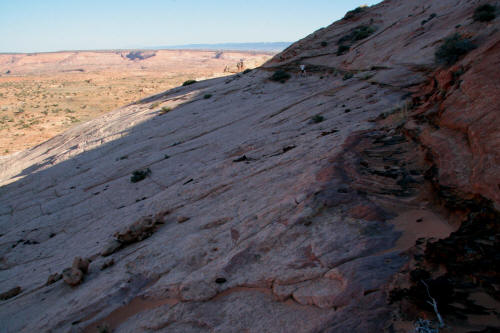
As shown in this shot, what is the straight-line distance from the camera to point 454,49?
8.50m

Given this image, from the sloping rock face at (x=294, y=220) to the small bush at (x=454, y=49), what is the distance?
0.35 metres

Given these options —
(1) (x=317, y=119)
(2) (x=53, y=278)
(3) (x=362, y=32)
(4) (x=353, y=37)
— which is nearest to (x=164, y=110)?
(1) (x=317, y=119)

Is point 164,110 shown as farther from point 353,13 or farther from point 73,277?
point 353,13

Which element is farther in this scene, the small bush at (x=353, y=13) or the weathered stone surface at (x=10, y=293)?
A: the small bush at (x=353, y=13)

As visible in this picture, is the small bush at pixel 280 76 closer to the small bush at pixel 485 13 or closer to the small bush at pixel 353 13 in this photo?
the small bush at pixel 353 13

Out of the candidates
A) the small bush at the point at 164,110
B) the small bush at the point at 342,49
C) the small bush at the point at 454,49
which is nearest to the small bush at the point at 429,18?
the small bush at the point at 342,49

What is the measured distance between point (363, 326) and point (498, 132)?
3500mm

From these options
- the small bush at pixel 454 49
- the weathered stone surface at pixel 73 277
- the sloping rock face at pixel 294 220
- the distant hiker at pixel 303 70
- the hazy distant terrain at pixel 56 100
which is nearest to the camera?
the sloping rock face at pixel 294 220

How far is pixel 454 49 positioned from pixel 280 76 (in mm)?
11252

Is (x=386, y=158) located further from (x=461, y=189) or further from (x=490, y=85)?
(x=490, y=85)

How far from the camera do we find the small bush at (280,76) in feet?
61.6

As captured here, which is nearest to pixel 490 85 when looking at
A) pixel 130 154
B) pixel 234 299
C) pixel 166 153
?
pixel 234 299

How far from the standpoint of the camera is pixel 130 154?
45.5 feet

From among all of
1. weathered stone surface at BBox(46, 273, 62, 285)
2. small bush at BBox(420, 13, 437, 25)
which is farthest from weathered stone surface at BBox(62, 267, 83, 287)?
small bush at BBox(420, 13, 437, 25)
